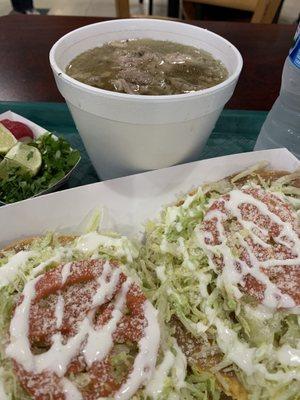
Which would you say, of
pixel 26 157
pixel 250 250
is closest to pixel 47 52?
pixel 26 157

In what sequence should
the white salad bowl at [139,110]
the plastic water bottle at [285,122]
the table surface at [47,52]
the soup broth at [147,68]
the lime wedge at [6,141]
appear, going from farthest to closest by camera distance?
1. the table surface at [47,52]
2. the plastic water bottle at [285,122]
3. the lime wedge at [6,141]
4. the soup broth at [147,68]
5. the white salad bowl at [139,110]

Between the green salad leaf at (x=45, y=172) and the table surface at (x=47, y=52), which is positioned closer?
the green salad leaf at (x=45, y=172)

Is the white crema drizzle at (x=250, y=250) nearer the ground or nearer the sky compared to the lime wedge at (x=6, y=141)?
nearer the sky

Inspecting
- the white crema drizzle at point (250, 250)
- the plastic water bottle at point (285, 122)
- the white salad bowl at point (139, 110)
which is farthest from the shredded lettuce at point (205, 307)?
the plastic water bottle at point (285, 122)

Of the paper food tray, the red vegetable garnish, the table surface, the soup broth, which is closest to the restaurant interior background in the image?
the table surface

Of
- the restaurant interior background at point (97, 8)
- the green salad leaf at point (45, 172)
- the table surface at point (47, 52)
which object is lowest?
the restaurant interior background at point (97, 8)

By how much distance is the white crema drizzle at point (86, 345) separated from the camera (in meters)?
1.24

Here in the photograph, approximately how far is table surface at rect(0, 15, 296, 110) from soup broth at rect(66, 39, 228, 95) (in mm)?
741

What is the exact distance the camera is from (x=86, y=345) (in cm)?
130

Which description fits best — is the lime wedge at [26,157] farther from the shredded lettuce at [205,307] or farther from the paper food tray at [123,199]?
the shredded lettuce at [205,307]

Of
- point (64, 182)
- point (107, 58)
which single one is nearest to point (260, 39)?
point (107, 58)

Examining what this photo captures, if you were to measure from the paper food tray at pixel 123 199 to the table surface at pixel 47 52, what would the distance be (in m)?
0.72

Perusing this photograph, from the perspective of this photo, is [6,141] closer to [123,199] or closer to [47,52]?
[123,199]

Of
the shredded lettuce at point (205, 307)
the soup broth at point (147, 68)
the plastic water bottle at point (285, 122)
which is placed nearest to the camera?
the shredded lettuce at point (205, 307)
